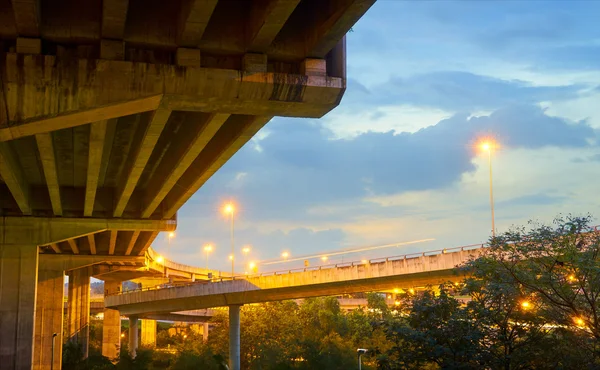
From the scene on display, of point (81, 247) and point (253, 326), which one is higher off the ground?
point (81, 247)

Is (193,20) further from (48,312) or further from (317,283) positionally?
(48,312)

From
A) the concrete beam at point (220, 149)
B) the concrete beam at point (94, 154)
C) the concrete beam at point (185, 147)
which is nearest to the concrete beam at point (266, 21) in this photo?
the concrete beam at point (185, 147)

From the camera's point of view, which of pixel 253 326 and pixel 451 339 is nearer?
pixel 451 339

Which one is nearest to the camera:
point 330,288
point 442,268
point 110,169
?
point 110,169

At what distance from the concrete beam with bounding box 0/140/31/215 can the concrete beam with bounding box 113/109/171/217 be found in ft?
11.7

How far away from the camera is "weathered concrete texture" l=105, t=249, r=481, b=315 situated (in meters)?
40.3

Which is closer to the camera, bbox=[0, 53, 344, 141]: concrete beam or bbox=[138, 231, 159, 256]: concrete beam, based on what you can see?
bbox=[0, 53, 344, 141]: concrete beam

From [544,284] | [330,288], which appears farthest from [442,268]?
[544,284]

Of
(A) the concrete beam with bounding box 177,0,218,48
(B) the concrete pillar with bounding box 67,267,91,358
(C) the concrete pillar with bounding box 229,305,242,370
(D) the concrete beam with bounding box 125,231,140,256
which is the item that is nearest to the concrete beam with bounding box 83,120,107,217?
(A) the concrete beam with bounding box 177,0,218,48

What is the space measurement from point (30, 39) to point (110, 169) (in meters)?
13.7

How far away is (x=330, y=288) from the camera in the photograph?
47.3 metres

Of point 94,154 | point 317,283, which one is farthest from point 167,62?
point 317,283

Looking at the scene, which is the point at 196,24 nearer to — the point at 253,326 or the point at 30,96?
the point at 30,96

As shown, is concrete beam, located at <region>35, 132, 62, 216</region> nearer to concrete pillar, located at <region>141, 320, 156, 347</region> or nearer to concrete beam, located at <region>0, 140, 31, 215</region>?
concrete beam, located at <region>0, 140, 31, 215</region>
